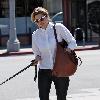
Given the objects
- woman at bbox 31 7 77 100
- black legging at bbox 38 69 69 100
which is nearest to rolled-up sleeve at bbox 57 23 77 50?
woman at bbox 31 7 77 100

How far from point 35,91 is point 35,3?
54.9 ft

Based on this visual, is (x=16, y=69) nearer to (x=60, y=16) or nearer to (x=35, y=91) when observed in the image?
(x=35, y=91)

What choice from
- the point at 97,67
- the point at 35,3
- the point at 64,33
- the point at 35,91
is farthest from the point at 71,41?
the point at 35,3

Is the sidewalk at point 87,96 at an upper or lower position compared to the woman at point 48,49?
lower

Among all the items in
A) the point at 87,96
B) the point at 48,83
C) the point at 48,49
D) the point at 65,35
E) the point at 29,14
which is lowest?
the point at 87,96

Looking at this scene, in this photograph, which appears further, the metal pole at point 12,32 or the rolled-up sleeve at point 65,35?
the metal pole at point 12,32

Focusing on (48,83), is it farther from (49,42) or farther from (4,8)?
(4,8)

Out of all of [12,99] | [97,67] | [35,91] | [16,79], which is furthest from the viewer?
[97,67]

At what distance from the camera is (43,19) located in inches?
227

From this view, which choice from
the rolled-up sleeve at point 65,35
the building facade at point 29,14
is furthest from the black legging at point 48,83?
the building facade at point 29,14

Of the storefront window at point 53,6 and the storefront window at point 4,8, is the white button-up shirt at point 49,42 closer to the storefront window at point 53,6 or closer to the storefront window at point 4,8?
the storefront window at point 4,8

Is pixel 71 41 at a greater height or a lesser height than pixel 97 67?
greater

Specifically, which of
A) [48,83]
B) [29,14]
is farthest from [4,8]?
[48,83]

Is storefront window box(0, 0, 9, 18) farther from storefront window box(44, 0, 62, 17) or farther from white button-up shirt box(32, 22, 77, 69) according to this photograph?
white button-up shirt box(32, 22, 77, 69)
